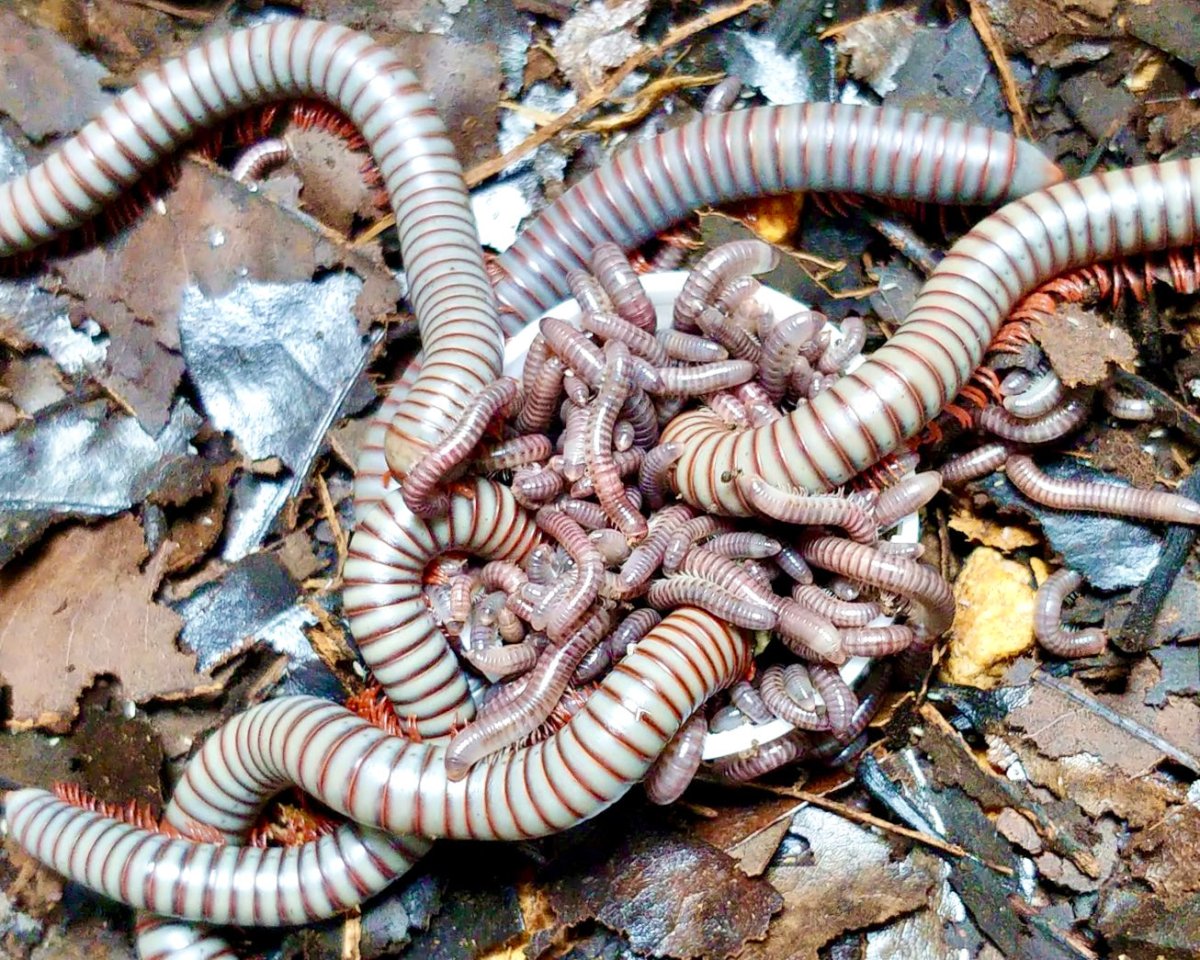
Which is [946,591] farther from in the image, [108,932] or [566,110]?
[108,932]

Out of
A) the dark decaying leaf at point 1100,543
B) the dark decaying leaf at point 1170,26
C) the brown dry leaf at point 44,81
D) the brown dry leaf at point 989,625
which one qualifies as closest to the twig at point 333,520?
the brown dry leaf at point 44,81

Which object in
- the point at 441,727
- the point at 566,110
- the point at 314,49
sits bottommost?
the point at 441,727

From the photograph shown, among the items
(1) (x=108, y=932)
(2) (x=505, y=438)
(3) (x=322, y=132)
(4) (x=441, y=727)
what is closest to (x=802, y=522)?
(2) (x=505, y=438)

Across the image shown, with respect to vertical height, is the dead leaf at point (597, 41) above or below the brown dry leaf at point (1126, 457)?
above

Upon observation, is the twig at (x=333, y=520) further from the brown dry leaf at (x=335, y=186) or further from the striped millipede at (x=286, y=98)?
the brown dry leaf at (x=335, y=186)

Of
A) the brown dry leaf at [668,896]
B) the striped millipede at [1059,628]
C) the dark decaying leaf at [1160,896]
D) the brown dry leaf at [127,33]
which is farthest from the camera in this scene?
the brown dry leaf at [127,33]

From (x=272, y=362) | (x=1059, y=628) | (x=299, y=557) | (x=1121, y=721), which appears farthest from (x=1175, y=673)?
(x=272, y=362)

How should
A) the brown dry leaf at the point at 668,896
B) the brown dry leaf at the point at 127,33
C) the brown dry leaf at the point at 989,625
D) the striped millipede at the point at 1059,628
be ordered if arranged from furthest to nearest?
the brown dry leaf at the point at 127,33
the brown dry leaf at the point at 989,625
the striped millipede at the point at 1059,628
the brown dry leaf at the point at 668,896

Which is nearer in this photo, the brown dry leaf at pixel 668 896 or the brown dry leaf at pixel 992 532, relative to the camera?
the brown dry leaf at pixel 668 896
